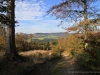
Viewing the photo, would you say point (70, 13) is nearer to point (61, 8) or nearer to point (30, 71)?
point (61, 8)

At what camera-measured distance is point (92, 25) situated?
11.8 metres

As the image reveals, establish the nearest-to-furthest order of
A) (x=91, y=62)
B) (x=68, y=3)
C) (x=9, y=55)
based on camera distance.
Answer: (x=91, y=62) → (x=9, y=55) → (x=68, y=3)

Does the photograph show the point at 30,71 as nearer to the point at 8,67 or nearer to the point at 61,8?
the point at 8,67

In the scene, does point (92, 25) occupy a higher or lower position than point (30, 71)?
higher

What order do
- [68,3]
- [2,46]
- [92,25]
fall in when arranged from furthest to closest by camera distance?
[2,46] → [68,3] → [92,25]

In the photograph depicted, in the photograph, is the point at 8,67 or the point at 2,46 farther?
the point at 2,46

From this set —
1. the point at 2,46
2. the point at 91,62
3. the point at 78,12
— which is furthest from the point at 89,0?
the point at 2,46

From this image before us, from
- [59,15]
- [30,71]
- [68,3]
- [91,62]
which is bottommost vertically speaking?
[30,71]

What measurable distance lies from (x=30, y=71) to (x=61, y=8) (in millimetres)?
6558

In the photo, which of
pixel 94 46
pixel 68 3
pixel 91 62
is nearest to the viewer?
pixel 91 62

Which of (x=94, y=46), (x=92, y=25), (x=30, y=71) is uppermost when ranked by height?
(x=92, y=25)

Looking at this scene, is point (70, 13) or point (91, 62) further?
point (70, 13)

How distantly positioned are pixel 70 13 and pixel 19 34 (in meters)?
14.5

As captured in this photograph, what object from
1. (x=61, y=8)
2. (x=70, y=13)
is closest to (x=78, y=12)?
(x=70, y=13)
